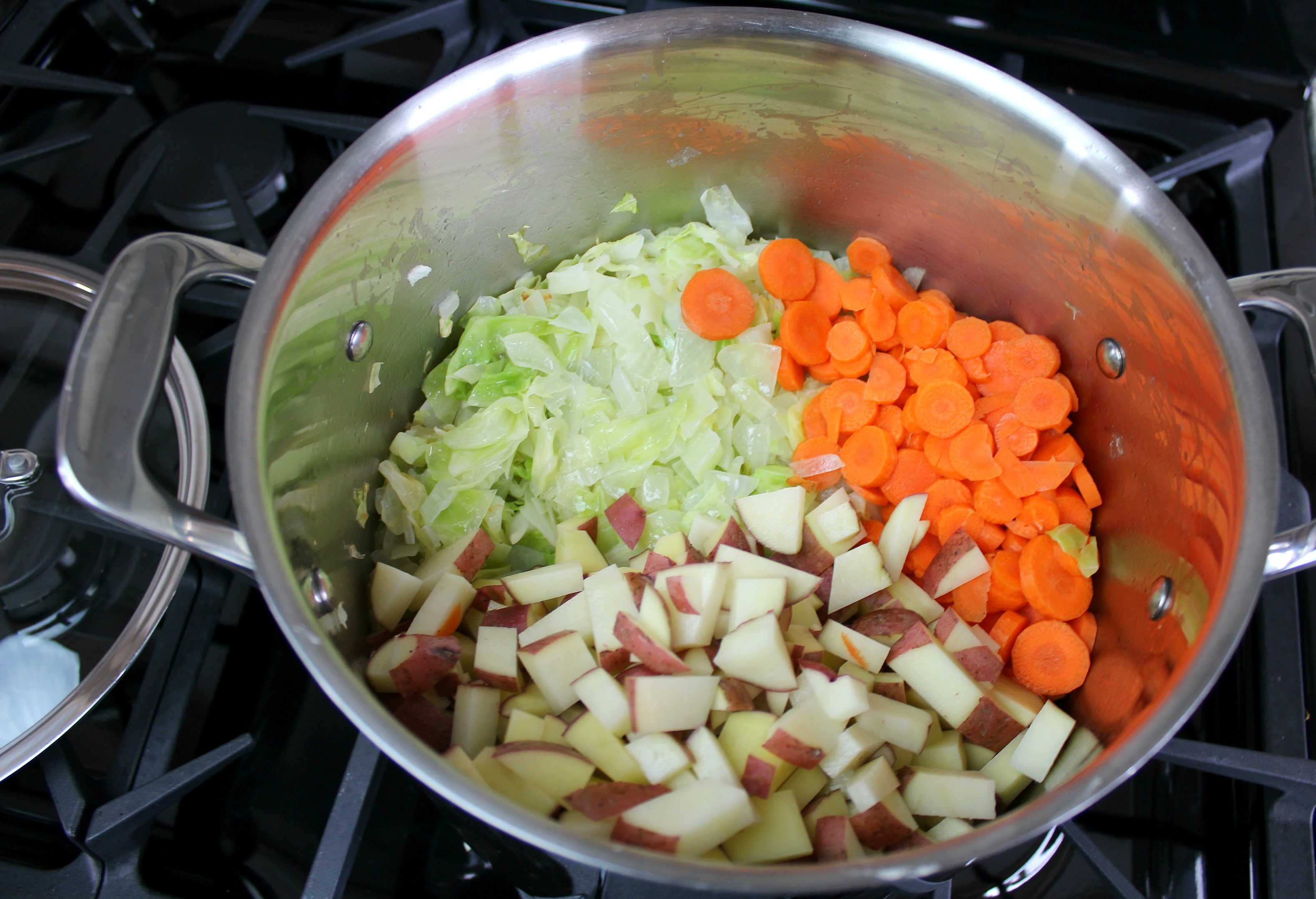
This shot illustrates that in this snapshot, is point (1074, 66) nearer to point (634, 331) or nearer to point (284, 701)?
point (634, 331)

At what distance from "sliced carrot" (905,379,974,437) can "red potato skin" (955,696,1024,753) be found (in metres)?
0.59

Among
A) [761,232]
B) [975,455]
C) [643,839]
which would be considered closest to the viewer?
[643,839]

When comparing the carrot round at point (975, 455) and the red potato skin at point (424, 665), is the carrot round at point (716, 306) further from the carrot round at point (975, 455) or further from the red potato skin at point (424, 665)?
the red potato skin at point (424, 665)

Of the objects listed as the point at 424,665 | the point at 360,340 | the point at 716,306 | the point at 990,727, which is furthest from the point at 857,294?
the point at 424,665

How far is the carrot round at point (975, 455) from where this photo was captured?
182cm

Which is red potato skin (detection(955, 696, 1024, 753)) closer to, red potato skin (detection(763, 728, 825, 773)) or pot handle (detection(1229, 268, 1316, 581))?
red potato skin (detection(763, 728, 825, 773))

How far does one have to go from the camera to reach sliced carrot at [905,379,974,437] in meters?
1.85

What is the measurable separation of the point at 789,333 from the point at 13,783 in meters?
1.73

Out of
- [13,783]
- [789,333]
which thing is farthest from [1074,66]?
[13,783]

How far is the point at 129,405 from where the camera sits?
3.61 ft

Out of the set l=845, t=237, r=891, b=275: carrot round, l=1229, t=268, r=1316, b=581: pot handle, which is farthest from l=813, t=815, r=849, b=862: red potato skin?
l=845, t=237, r=891, b=275: carrot round

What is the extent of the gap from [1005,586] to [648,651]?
0.80 metres

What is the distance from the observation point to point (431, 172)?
159 centimetres

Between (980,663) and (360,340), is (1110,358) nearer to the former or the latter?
(980,663)
